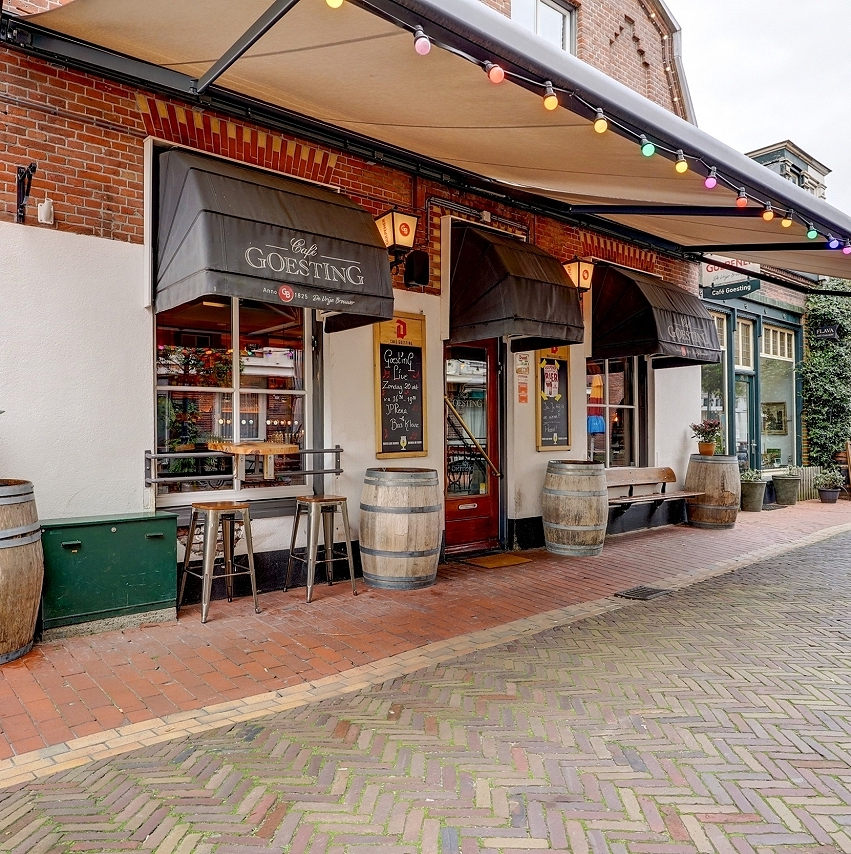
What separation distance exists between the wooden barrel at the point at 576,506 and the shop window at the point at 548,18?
5.19 m

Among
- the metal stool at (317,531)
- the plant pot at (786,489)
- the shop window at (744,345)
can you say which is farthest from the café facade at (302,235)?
the plant pot at (786,489)

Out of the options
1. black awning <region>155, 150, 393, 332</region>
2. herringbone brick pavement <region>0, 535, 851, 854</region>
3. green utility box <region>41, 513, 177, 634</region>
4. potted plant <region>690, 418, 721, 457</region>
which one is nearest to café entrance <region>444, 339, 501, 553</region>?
black awning <region>155, 150, 393, 332</region>

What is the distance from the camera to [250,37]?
3.16 meters

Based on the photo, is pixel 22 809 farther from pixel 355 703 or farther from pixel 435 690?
pixel 435 690

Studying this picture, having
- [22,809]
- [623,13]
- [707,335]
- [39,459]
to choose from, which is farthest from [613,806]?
[623,13]

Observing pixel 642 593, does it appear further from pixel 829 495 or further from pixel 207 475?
pixel 829 495

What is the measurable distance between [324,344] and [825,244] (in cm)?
500

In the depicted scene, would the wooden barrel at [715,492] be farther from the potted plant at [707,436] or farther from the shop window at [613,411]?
the shop window at [613,411]

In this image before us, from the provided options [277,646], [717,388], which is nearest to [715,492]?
[717,388]

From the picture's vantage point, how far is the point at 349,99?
4035 mm

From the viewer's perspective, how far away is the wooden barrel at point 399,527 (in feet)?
16.3

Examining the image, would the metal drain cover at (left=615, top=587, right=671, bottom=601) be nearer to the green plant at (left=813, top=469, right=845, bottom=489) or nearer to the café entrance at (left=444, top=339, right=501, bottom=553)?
the café entrance at (left=444, top=339, right=501, bottom=553)

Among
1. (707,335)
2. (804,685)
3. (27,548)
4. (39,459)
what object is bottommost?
(804,685)

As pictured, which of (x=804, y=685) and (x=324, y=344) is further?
(x=324, y=344)
